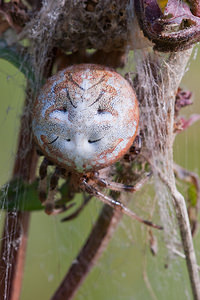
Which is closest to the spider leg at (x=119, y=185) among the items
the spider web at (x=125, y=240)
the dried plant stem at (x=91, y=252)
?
the spider web at (x=125, y=240)

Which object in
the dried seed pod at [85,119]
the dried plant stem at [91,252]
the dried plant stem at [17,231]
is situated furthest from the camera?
the dried plant stem at [91,252]

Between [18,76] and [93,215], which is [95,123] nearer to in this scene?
[18,76]

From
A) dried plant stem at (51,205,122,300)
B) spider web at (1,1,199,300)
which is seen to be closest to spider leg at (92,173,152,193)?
spider web at (1,1,199,300)

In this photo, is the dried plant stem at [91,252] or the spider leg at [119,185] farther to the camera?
the dried plant stem at [91,252]

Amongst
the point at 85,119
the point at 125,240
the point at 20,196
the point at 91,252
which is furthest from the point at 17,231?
the point at 125,240

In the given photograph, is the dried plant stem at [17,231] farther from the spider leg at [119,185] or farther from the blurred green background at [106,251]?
the spider leg at [119,185]

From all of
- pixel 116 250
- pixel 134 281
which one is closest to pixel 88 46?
pixel 116 250

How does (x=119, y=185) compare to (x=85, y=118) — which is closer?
(x=85, y=118)

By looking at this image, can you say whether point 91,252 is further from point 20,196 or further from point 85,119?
point 85,119
